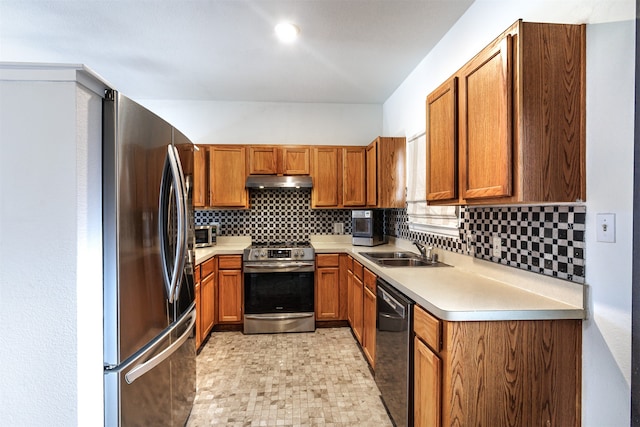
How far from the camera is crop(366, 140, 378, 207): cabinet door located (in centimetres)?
350

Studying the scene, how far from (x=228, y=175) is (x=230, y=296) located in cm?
137

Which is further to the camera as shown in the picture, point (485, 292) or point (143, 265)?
point (485, 292)

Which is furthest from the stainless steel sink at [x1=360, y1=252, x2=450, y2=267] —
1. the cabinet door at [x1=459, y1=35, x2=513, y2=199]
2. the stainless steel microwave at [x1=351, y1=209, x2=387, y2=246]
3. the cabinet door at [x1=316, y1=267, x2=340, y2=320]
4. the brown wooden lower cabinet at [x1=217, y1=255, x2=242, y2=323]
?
the brown wooden lower cabinet at [x1=217, y1=255, x2=242, y2=323]

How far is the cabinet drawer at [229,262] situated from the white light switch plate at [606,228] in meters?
2.97

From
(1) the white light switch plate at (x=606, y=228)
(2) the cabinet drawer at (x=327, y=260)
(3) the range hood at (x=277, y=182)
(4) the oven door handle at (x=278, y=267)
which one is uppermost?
(3) the range hood at (x=277, y=182)

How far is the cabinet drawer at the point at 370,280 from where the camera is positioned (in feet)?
7.73

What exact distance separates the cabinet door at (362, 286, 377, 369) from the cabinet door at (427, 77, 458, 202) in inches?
37.0

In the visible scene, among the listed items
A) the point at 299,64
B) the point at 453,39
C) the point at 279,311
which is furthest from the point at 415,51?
the point at 279,311

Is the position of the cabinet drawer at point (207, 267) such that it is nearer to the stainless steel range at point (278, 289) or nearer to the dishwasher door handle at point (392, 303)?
the stainless steel range at point (278, 289)

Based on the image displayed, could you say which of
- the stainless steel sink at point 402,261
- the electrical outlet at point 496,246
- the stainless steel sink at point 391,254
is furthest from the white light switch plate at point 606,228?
the stainless steel sink at point 391,254

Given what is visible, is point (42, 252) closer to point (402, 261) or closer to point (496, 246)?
point (496, 246)

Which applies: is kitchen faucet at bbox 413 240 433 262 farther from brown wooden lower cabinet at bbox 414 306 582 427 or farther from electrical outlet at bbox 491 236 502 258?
brown wooden lower cabinet at bbox 414 306 582 427

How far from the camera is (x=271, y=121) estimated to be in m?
4.01

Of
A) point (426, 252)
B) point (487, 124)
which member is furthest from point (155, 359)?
point (426, 252)
